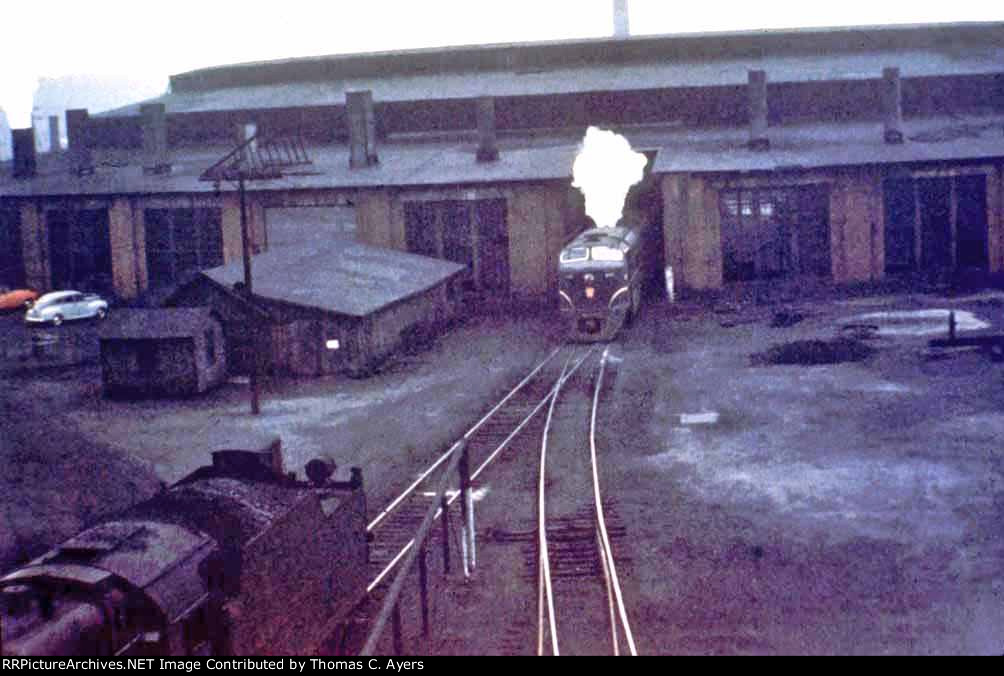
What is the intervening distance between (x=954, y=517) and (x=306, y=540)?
9.63m

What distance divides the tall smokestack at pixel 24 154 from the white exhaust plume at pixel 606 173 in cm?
2237

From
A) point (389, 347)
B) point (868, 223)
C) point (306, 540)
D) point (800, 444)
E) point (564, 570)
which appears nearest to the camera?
point (306, 540)

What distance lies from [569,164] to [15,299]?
70.3 feet

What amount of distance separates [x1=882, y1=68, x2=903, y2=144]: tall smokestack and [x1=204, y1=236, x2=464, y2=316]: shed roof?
645 inches

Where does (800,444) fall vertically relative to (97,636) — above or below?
below

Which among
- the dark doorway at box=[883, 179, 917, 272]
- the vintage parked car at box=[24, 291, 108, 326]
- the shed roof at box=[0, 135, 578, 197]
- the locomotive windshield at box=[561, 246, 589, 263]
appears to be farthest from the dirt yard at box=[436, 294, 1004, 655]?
the vintage parked car at box=[24, 291, 108, 326]

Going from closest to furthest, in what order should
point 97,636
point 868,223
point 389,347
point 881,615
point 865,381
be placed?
point 97,636 → point 881,615 → point 865,381 → point 389,347 → point 868,223

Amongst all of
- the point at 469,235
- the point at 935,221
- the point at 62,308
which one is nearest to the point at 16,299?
the point at 62,308

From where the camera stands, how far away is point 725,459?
19438mm

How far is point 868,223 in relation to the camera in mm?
39938

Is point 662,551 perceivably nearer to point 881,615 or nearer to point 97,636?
point 881,615

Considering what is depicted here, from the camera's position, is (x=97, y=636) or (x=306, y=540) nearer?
(x=97, y=636)

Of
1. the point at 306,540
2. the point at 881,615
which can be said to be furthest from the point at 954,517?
the point at 306,540

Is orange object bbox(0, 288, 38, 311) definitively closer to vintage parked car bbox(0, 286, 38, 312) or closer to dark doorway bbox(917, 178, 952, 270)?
vintage parked car bbox(0, 286, 38, 312)
